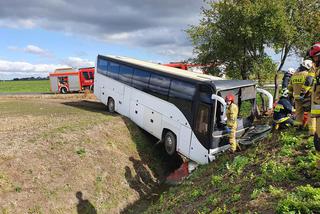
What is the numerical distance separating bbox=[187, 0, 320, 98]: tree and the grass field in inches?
405

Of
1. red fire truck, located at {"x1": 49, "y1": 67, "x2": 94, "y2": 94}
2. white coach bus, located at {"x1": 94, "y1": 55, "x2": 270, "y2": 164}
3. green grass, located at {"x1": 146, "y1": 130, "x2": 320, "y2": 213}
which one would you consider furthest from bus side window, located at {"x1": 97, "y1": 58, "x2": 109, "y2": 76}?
red fire truck, located at {"x1": 49, "y1": 67, "x2": 94, "y2": 94}

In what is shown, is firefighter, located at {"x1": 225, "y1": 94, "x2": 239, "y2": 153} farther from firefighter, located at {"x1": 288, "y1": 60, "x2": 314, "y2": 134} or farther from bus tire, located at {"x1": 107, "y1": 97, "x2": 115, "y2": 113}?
bus tire, located at {"x1": 107, "y1": 97, "x2": 115, "y2": 113}

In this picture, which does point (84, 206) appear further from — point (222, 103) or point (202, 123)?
point (222, 103)

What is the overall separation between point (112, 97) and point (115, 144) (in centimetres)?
475

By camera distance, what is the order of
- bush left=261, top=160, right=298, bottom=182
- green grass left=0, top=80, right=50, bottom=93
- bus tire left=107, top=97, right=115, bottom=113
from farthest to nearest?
1. green grass left=0, top=80, right=50, bottom=93
2. bus tire left=107, top=97, right=115, bottom=113
3. bush left=261, top=160, right=298, bottom=182

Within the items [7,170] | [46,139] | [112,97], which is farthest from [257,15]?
[7,170]

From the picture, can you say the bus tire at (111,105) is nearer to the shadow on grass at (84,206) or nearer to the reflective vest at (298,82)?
the shadow on grass at (84,206)

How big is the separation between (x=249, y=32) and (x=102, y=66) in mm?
9809

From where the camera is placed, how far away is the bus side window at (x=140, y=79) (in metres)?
15.4

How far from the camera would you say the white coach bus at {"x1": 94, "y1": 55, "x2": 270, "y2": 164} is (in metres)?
11.5

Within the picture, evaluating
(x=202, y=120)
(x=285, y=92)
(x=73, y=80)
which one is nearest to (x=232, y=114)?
(x=202, y=120)

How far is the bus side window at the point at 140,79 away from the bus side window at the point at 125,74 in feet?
1.35

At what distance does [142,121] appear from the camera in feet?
52.5

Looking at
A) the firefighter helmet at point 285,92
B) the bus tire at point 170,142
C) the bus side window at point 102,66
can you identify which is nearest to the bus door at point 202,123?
the bus tire at point 170,142
